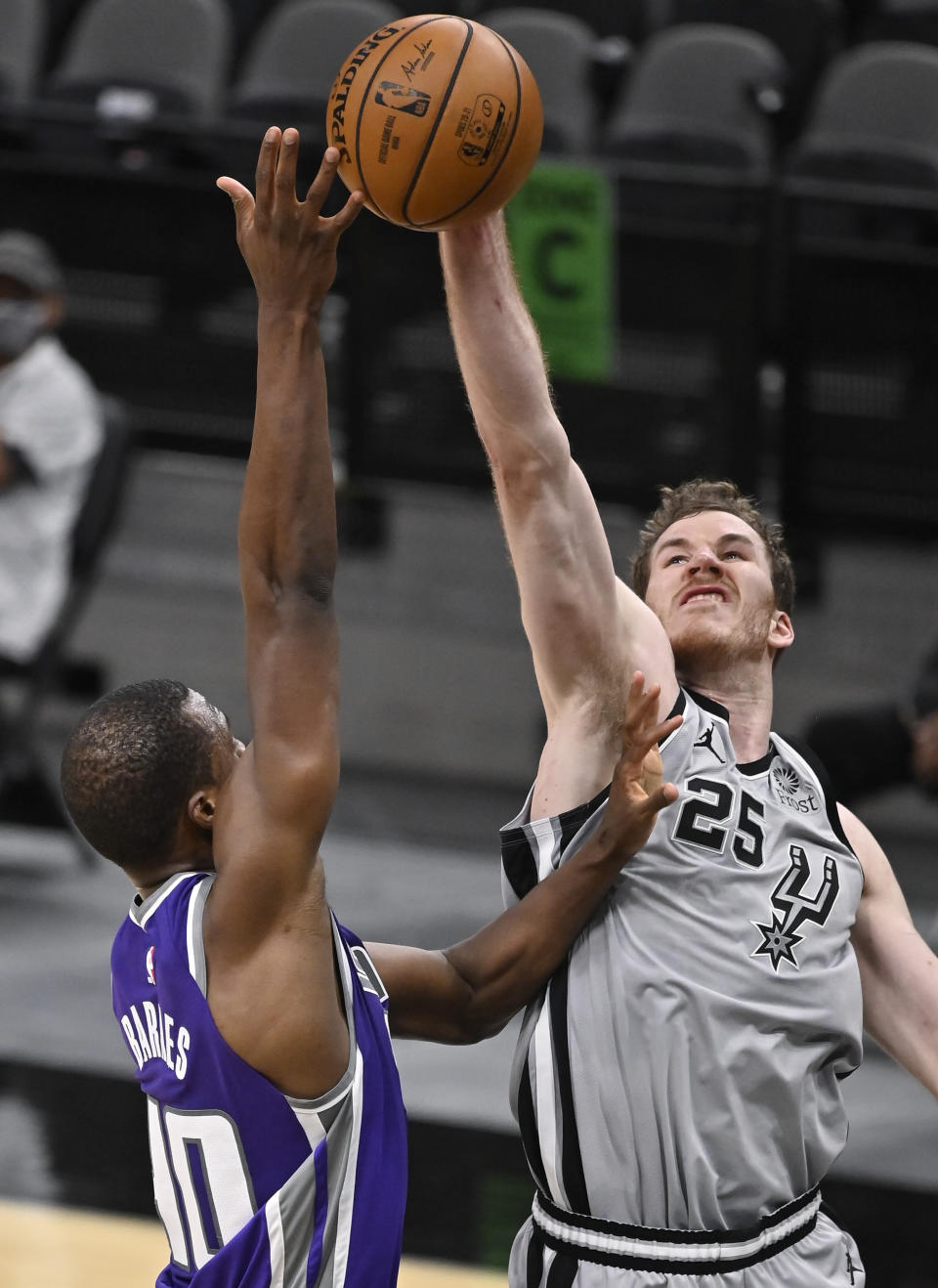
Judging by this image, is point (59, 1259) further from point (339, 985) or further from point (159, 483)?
point (159, 483)

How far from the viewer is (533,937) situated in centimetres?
278

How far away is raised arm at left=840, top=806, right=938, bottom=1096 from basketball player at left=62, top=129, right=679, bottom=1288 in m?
0.51

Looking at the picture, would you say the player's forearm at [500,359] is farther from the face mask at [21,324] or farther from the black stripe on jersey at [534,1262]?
the face mask at [21,324]

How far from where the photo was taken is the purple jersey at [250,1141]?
97.0 inches

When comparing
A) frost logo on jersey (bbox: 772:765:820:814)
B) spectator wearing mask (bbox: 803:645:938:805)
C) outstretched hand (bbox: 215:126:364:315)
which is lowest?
spectator wearing mask (bbox: 803:645:938:805)

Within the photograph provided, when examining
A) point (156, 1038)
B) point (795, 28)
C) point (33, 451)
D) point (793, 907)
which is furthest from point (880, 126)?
point (156, 1038)

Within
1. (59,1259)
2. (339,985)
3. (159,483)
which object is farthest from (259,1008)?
(159,483)

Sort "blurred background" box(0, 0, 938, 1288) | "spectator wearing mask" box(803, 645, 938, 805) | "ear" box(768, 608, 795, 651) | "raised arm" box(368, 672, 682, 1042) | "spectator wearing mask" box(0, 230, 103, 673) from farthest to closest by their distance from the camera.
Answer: "spectator wearing mask" box(0, 230, 103, 673), "blurred background" box(0, 0, 938, 1288), "spectator wearing mask" box(803, 645, 938, 805), "ear" box(768, 608, 795, 651), "raised arm" box(368, 672, 682, 1042)

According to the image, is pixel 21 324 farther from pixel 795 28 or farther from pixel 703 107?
pixel 795 28

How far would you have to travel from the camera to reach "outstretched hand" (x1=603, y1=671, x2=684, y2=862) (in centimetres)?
270

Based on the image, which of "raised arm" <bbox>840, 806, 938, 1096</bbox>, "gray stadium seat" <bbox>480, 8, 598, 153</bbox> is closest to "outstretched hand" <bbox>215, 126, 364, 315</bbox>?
"raised arm" <bbox>840, 806, 938, 1096</bbox>

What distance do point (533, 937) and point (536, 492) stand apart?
59cm

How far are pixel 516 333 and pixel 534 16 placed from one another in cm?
569

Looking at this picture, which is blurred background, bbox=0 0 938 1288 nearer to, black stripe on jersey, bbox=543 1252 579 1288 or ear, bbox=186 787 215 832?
black stripe on jersey, bbox=543 1252 579 1288
